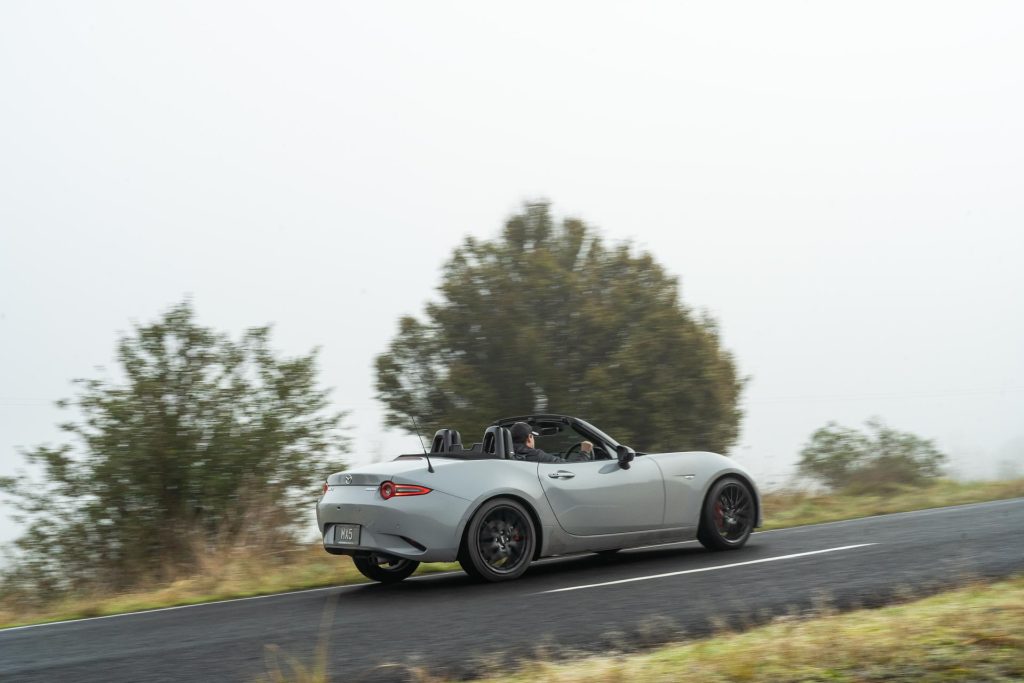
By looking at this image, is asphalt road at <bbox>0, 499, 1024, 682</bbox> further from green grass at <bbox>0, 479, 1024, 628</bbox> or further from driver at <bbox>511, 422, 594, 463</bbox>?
driver at <bbox>511, 422, 594, 463</bbox>

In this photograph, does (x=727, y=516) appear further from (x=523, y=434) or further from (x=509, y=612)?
(x=509, y=612)

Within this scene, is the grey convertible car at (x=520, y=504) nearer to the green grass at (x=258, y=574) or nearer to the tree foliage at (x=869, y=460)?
the green grass at (x=258, y=574)

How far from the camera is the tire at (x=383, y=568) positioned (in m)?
9.56

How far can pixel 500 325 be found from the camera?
2478 centimetres

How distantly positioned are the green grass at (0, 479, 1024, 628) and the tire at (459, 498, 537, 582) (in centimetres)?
198

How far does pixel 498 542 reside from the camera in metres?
8.91

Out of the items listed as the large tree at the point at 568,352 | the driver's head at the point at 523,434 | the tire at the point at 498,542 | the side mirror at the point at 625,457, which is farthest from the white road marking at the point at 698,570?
the large tree at the point at 568,352

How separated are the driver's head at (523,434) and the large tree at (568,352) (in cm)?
1351

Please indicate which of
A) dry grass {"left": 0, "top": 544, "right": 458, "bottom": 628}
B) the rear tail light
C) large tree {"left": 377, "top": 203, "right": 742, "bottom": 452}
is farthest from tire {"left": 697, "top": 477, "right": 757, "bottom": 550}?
large tree {"left": 377, "top": 203, "right": 742, "bottom": 452}

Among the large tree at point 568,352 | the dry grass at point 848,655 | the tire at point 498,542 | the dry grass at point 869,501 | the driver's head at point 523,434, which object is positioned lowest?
the dry grass at point 848,655

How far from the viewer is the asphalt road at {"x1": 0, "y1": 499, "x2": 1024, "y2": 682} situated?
6004mm

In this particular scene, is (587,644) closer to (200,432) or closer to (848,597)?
(848,597)

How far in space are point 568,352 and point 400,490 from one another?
1611 cm

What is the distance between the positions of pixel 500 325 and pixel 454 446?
1527cm
